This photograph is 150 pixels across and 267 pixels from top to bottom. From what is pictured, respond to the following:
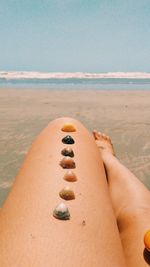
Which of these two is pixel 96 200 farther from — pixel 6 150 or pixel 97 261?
pixel 6 150

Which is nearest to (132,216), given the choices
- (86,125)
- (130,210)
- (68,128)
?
(130,210)

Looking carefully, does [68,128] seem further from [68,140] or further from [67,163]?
[67,163]

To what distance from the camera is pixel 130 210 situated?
2262mm

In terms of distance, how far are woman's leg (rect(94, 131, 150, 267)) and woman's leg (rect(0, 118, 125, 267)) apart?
0.13 meters

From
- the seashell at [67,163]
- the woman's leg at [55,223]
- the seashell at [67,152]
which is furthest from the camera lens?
the seashell at [67,152]

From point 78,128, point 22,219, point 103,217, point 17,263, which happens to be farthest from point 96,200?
point 78,128

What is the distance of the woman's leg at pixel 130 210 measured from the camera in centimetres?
178

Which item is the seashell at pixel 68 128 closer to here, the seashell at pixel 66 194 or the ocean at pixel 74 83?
the seashell at pixel 66 194

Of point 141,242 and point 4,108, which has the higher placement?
point 141,242

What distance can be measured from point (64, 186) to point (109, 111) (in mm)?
7060

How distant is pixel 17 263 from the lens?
1.26 meters

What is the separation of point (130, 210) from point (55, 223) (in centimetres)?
82

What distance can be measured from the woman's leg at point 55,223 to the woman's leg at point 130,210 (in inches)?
5.3

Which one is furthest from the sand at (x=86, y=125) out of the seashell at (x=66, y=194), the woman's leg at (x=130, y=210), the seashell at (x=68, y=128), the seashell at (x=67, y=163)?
the seashell at (x=66, y=194)
